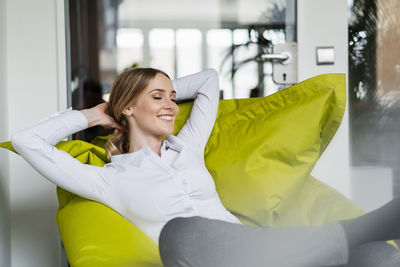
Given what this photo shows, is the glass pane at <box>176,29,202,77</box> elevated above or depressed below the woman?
above

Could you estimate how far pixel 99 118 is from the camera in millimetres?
1512

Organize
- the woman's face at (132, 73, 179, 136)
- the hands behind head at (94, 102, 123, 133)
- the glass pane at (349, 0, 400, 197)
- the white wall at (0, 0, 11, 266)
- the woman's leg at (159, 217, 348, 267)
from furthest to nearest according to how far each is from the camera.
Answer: the glass pane at (349, 0, 400, 197) < the white wall at (0, 0, 11, 266) < the hands behind head at (94, 102, 123, 133) < the woman's face at (132, 73, 179, 136) < the woman's leg at (159, 217, 348, 267)

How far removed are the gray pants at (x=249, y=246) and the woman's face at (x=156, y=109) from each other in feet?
1.91

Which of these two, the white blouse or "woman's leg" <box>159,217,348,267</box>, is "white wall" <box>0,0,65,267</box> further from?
"woman's leg" <box>159,217,348,267</box>

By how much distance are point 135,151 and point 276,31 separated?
85 centimetres

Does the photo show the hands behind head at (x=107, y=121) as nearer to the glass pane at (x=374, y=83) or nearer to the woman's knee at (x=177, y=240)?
the woman's knee at (x=177, y=240)

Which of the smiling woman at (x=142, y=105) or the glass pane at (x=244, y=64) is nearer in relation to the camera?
the smiling woman at (x=142, y=105)

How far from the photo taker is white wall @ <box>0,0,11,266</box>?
5.93 ft

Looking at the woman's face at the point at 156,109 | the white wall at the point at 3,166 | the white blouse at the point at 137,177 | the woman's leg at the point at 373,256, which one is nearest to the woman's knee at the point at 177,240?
the woman's leg at the point at 373,256

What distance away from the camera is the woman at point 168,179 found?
33.0 inches

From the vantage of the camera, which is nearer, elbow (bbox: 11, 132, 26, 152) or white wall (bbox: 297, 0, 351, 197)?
elbow (bbox: 11, 132, 26, 152)

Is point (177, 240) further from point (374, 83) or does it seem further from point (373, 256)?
point (374, 83)

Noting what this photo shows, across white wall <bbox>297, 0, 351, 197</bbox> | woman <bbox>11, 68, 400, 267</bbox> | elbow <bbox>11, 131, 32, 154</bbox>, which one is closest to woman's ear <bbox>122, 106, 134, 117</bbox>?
woman <bbox>11, 68, 400, 267</bbox>

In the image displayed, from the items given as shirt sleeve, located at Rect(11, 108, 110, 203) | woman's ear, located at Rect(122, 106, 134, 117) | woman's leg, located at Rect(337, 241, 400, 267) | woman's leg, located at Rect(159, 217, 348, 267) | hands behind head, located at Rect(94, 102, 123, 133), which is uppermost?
woman's ear, located at Rect(122, 106, 134, 117)
